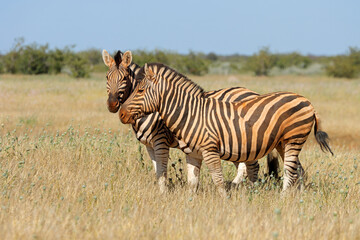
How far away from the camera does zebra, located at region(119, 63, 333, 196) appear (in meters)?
5.87

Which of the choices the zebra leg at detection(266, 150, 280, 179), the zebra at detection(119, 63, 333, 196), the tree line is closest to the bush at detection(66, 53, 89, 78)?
the tree line

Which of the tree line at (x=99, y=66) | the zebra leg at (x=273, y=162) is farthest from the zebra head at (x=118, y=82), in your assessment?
the tree line at (x=99, y=66)

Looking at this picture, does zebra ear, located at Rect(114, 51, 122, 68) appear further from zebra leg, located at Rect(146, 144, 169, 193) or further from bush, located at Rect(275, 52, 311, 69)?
bush, located at Rect(275, 52, 311, 69)

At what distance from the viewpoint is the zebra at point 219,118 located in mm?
5871

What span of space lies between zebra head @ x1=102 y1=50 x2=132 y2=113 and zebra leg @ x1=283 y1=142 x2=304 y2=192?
7.72 feet

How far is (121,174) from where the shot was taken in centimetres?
738

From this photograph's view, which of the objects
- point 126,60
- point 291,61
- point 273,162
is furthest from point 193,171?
point 291,61

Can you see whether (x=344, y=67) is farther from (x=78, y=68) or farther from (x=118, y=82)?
(x=118, y=82)

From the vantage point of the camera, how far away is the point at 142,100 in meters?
5.82

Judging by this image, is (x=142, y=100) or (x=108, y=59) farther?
(x=108, y=59)

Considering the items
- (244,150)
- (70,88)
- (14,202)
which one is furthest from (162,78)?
(70,88)

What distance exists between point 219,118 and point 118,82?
149 cm

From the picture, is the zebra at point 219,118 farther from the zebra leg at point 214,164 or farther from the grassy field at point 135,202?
the grassy field at point 135,202

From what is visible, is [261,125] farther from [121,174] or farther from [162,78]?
[121,174]
